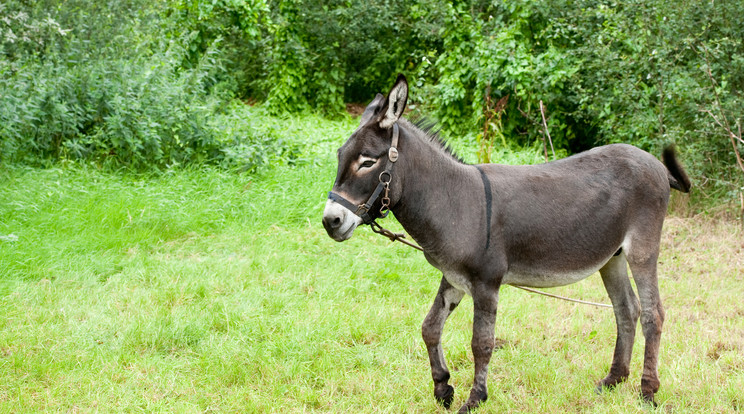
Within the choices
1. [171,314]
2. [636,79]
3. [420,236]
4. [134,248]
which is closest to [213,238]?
[134,248]

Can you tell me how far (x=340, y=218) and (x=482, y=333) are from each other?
3.49ft

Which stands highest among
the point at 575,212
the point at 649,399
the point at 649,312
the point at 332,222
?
the point at 332,222

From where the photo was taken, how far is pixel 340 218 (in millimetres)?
3303

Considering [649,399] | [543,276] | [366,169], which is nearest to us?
[366,169]

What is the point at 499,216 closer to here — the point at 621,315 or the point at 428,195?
the point at 428,195

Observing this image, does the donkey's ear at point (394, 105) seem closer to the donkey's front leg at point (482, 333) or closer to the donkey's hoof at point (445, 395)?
the donkey's front leg at point (482, 333)

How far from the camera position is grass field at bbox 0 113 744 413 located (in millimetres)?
4016

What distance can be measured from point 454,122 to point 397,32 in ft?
13.5

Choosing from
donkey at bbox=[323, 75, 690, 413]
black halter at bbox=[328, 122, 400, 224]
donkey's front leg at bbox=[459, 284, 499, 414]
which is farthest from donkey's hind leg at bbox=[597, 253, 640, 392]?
black halter at bbox=[328, 122, 400, 224]

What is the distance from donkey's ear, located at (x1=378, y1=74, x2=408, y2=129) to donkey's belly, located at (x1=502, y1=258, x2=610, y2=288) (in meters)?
1.14

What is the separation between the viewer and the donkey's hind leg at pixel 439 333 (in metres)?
3.87

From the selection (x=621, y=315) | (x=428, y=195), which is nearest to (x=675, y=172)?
(x=621, y=315)

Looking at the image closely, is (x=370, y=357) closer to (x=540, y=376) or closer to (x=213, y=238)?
(x=540, y=376)

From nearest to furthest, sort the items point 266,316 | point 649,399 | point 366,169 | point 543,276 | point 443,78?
point 366,169 < point 543,276 < point 649,399 < point 266,316 < point 443,78
